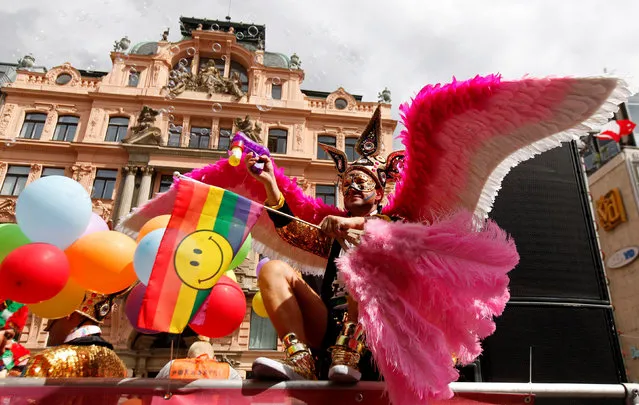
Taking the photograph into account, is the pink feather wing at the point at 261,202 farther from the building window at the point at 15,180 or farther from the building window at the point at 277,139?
the building window at the point at 15,180

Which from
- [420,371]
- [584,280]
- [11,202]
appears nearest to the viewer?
[420,371]

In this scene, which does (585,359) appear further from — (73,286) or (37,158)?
(37,158)

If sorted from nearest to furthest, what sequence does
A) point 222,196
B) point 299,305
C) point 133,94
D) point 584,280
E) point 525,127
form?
point 222,196 → point 525,127 → point 299,305 → point 584,280 → point 133,94

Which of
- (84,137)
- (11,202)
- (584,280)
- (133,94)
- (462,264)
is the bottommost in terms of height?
(462,264)

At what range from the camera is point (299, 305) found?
207 cm

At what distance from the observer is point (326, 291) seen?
2.25 meters

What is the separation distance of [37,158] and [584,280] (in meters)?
16.5

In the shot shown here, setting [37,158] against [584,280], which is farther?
[37,158]

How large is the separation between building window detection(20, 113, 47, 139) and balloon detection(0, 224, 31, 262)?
14322 millimetres

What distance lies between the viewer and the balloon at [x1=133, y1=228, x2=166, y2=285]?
2.59m

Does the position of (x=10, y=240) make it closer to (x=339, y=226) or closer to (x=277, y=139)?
(x=339, y=226)

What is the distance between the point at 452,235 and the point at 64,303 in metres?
3.05

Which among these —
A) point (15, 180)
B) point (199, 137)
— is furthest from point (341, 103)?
point (15, 180)

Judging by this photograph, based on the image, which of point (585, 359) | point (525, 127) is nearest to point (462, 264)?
point (525, 127)
